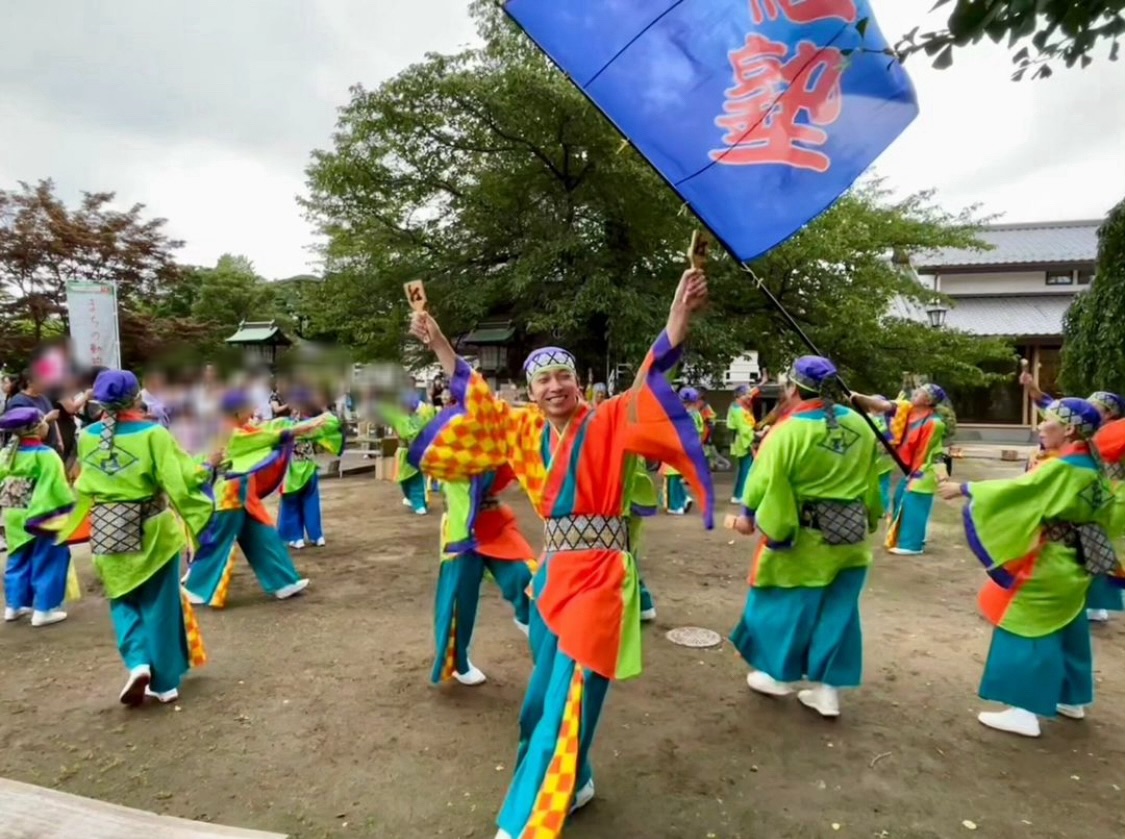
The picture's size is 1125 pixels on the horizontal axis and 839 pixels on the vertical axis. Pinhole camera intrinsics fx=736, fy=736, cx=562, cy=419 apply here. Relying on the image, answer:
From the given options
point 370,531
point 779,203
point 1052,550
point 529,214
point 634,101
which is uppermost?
point 529,214

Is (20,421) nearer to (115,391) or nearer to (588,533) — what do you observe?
(115,391)

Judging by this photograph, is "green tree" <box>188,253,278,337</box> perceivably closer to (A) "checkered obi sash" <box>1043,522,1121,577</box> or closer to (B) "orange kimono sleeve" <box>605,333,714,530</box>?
(B) "orange kimono sleeve" <box>605,333,714,530</box>

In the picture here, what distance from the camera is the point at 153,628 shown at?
13.4 feet

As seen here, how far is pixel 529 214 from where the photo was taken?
43.1 feet

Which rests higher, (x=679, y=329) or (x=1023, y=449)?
(x=679, y=329)

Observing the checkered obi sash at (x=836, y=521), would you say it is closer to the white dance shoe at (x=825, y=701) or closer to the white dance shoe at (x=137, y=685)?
the white dance shoe at (x=825, y=701)


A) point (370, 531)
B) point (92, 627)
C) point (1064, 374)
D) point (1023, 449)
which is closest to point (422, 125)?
point (370, 531)

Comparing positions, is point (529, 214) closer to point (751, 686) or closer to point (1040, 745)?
point (751, 686)

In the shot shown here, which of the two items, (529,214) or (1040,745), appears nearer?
(1040,745)

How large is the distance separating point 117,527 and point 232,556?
2.30 metres

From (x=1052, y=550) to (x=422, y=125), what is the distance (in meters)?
11.1

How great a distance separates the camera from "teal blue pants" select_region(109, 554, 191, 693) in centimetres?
407

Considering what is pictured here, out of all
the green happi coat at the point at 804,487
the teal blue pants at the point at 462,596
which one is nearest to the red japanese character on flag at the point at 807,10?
the green happi coat at the point at 804,487

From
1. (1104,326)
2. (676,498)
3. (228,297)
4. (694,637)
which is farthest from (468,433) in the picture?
(228,297)
